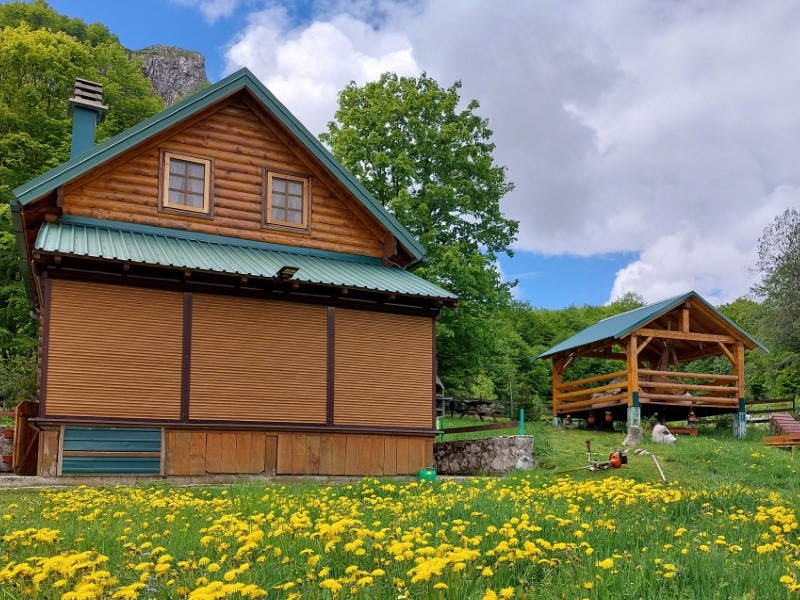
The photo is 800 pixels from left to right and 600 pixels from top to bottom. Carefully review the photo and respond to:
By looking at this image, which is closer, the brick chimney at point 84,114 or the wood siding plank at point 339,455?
the wood siding plank at point 339,455

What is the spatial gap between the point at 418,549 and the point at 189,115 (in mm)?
13084

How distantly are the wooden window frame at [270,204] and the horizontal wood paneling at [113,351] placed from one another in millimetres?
3031

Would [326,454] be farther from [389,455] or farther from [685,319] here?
[685,319]

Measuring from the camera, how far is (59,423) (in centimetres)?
A: 1388

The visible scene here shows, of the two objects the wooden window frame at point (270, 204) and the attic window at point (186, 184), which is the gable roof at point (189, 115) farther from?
the attic window at point (186, 184)

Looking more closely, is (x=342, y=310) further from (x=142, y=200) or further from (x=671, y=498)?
(x=671, y=498)

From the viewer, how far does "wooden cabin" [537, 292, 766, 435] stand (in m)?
25.1

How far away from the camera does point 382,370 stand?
16828mm

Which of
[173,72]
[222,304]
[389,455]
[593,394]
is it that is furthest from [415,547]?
[173,72]

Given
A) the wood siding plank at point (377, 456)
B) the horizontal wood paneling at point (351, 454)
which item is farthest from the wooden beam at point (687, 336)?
the wood siding plank at point (377, 456)

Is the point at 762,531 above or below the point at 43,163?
below

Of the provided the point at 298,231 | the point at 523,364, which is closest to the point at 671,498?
the point at 298,231

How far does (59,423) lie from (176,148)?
5.99 meters

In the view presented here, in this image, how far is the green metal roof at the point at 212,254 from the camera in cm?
1427
